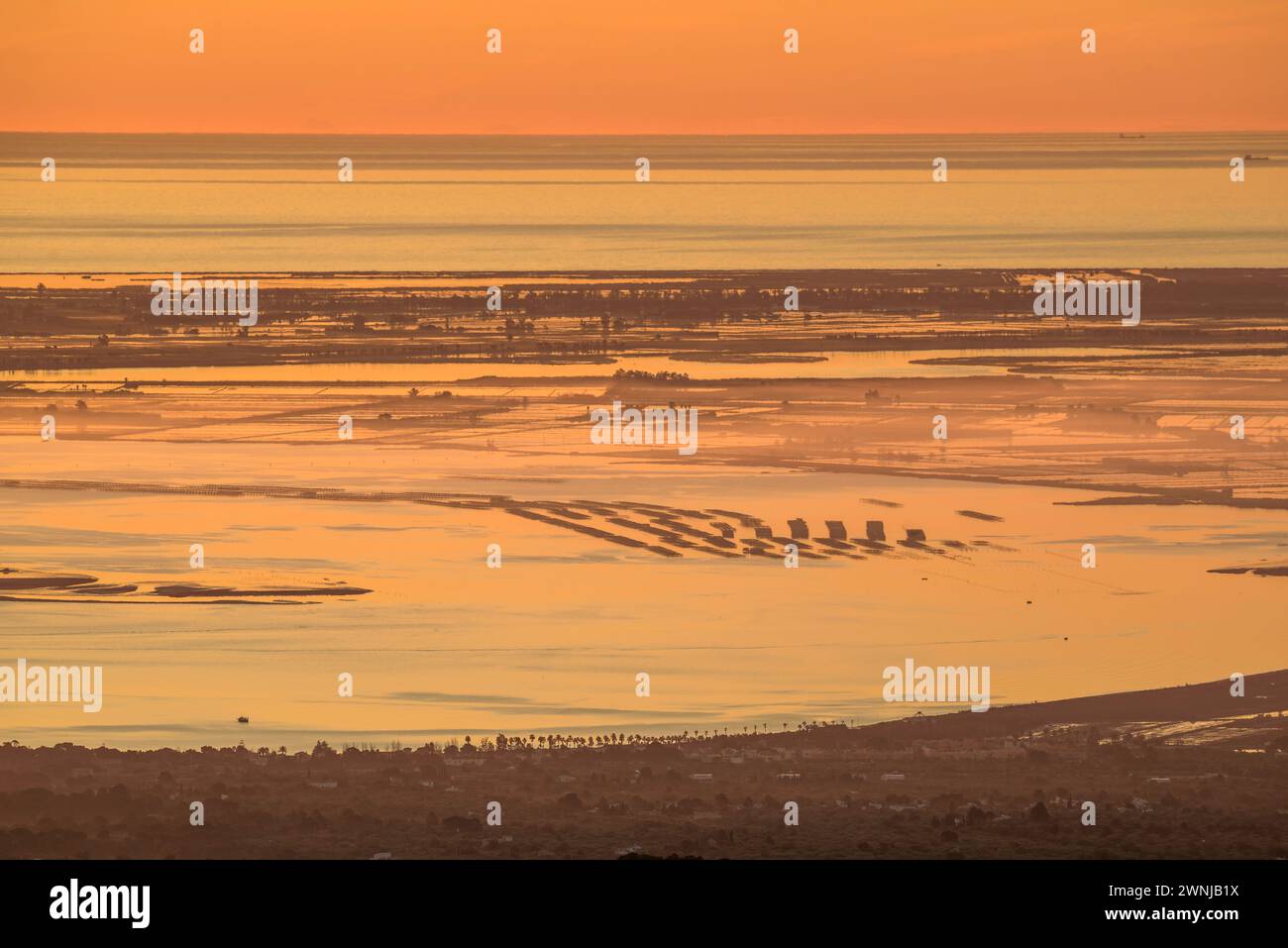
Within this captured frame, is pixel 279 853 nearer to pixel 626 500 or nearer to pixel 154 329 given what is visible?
pixel 626 500

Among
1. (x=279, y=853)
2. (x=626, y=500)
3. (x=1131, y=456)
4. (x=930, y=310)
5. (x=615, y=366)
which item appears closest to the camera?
(x=279, y=853)

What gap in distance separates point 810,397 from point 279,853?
17106mm

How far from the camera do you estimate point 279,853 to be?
11.6m

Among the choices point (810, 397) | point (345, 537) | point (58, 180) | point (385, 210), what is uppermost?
point (58, 180)

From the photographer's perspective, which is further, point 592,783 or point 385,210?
point 385,210

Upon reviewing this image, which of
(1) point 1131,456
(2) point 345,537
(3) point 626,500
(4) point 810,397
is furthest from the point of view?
(4) point 810,397

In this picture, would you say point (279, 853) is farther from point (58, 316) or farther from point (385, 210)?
point (385, 210)


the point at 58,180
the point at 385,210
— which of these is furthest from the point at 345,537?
the point at 58,180

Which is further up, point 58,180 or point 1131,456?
point 58,180

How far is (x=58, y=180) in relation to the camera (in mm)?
87312

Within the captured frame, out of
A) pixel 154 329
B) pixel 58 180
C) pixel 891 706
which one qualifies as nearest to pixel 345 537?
pixel 891 706

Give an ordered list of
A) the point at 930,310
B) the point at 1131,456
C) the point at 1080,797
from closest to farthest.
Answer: the point at 1080,797 → the point at 1131,456 → the point at 930,310

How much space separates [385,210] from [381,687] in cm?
5280

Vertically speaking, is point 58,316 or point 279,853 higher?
point 58,316
